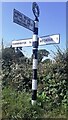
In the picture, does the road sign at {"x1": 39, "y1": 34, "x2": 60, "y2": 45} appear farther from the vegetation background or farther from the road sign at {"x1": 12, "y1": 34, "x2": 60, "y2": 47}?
the vegetation background

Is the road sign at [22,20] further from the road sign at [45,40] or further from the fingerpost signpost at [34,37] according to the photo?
the road sign at [45,40]

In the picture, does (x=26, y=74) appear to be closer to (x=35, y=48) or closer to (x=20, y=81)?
(x=20, y=81)

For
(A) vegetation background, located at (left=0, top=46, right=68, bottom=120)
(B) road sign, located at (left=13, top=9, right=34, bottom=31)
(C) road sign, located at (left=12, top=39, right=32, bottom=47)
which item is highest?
(B) road sign, located at (left=13, top=9, right=34, bottom=31)

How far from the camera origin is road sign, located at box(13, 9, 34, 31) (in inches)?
262

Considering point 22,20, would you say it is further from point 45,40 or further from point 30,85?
point 30,85

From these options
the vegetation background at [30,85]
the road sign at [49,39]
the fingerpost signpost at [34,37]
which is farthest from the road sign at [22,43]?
the vegetation background at [30,85]

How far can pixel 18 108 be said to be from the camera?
602 centimetres

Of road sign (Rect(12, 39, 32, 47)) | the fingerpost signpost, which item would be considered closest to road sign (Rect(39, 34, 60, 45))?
the fingerpost signpost

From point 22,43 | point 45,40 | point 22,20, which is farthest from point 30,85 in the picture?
point 22,20

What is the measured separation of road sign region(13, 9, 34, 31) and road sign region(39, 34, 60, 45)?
0.35m

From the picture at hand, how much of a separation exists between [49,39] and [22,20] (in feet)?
2.41

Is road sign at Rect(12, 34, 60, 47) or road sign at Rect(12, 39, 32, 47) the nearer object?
road sign at Rect(12, 34, 60, 47)

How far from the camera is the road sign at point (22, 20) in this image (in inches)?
262

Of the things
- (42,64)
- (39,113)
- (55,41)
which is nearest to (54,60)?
(42,64)
